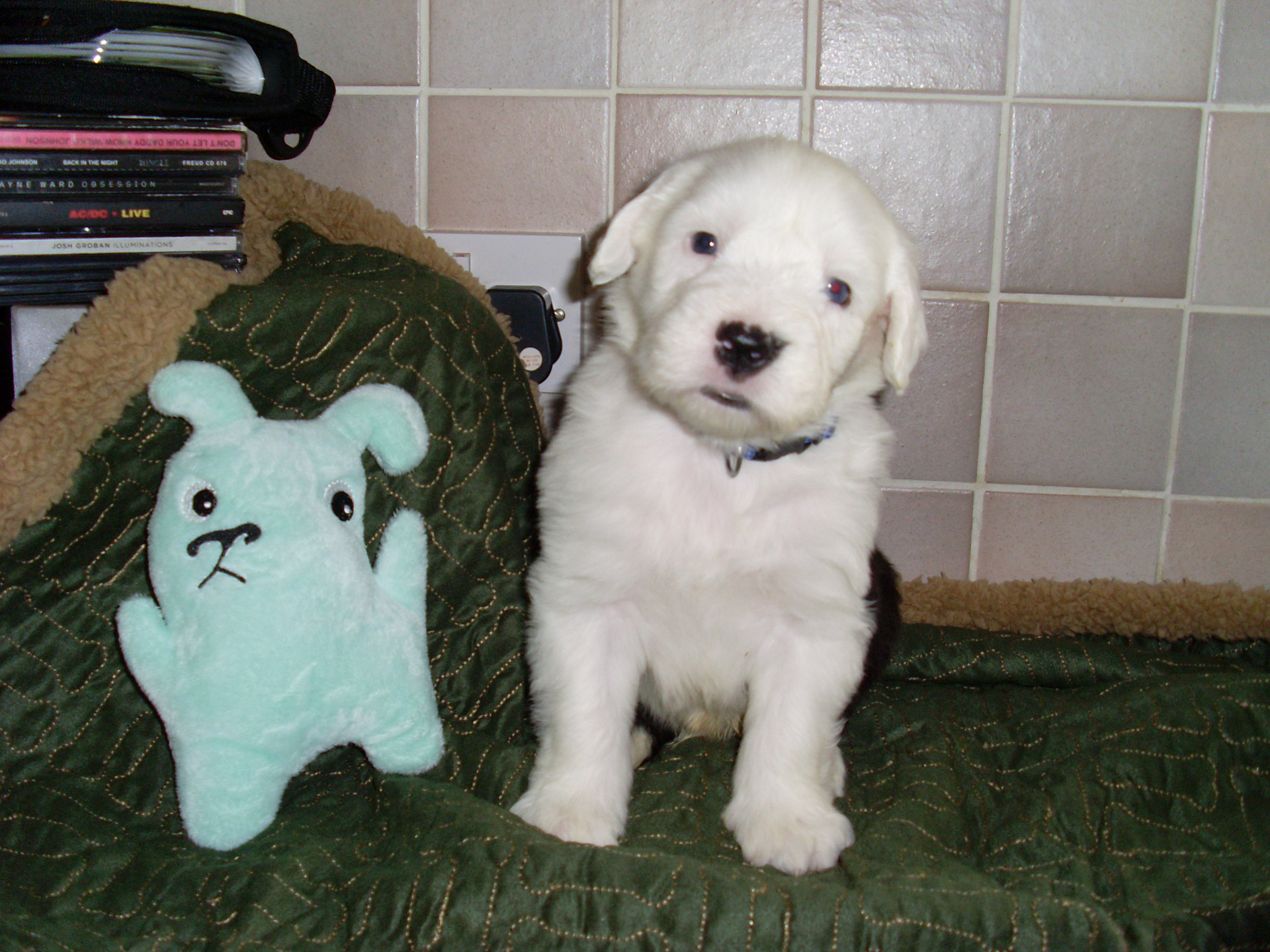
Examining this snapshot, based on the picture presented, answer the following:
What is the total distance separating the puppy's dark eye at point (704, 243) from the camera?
4.81 feet

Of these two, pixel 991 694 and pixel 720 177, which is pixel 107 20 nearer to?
pixel 720 177

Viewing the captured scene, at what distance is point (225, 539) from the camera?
130cm

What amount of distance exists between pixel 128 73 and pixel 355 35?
2.19 feet

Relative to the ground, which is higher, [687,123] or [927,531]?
[687,123]

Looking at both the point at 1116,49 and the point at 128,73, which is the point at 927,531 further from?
the point at 128,73

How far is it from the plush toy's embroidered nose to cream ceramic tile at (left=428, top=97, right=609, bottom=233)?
1.25m

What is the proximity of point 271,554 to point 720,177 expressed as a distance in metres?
0.85

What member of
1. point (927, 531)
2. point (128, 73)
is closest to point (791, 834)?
point (927, 531)

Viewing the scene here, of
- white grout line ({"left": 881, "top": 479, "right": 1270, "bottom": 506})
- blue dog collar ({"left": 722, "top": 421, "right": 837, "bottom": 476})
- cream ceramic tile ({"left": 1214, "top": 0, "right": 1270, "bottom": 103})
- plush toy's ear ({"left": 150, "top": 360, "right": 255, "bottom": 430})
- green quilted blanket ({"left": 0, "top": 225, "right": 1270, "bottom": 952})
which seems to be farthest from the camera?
white grout line ({"left": 881, "top": 479, "right": 1270, "bottom": 506})

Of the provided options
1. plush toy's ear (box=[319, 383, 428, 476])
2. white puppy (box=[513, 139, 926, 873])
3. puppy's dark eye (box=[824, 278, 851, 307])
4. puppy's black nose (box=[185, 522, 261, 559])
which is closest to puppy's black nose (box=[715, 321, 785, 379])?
white puppy (box=[513, 139, 926, 873])

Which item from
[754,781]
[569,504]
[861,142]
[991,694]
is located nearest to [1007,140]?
[861,142]

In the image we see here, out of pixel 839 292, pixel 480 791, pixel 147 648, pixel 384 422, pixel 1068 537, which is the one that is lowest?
pixel 480 791

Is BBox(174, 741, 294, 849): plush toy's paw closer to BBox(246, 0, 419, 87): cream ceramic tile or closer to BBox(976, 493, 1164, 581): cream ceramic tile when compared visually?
BBox(246, 0, 419, 87): cream ceramic tile

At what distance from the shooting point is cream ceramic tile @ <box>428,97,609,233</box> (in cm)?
229
